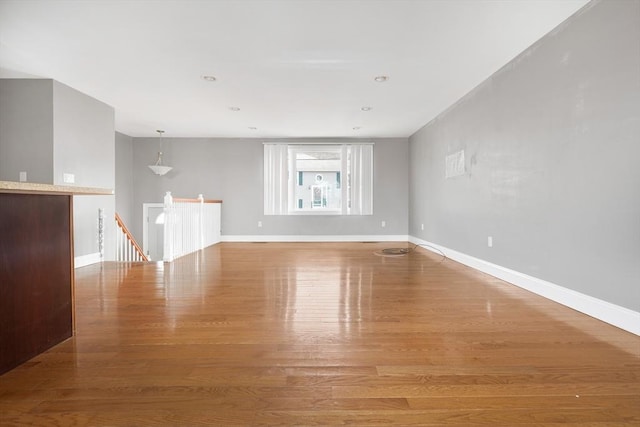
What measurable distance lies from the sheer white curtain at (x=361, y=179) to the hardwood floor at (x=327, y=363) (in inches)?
166

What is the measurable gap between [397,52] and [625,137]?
6.30 feet

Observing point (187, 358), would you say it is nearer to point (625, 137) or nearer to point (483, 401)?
point (483, 401)

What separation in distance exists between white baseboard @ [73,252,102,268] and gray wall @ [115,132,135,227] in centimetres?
226

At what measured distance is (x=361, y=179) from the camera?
23.5 ft

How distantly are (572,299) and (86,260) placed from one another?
5561mm

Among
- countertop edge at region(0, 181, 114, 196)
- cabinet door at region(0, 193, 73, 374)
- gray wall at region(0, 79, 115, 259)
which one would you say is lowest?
cabinet door at region(0, 193, 73, 374)

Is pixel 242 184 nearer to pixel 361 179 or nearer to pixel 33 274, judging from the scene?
pixel 361 179

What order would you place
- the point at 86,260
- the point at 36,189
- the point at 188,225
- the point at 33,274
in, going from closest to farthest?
the point at 36,189
the point at 33,274
the point at 86,260
the point at 188,225

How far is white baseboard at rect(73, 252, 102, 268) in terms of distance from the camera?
421cm

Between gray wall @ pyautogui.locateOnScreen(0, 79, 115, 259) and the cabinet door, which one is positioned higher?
gray wall @ pyautogui.locateOnScreen(0, 79, 115, 259)

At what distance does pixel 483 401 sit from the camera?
1.32 meters

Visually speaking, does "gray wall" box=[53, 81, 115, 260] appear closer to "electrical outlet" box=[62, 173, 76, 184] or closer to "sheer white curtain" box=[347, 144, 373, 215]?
"electrical outlet" box=[62, 173, 76, 184]

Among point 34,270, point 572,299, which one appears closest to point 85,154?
point 34,270

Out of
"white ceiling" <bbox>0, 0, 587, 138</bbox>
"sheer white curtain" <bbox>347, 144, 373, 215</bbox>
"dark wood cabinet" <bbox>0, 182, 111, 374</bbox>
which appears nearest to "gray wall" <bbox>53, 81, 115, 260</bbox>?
"white ceiling" <bbox>0, 0, 587, 138</bbox>
